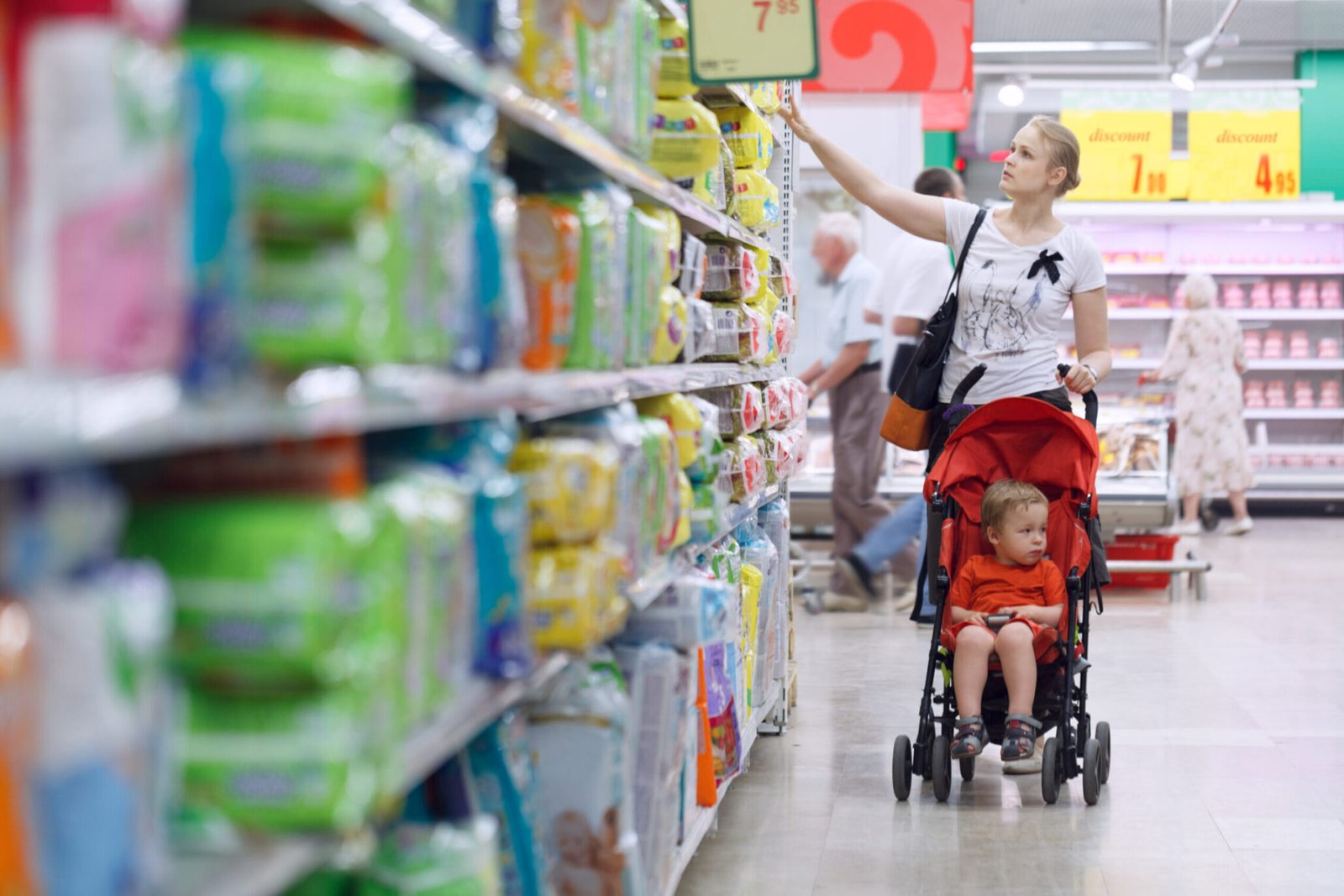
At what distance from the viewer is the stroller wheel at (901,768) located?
11.9ft

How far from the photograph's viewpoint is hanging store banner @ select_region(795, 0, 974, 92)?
24.0 ft

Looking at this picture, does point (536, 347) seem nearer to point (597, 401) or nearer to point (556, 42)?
point (597, 401)

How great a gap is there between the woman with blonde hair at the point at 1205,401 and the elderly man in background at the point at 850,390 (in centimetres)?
392

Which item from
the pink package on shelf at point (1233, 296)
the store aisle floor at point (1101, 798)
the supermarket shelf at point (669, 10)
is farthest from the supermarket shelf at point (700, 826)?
the pink package on shelf at point (1233, 296)

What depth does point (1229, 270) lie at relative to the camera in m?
11.8

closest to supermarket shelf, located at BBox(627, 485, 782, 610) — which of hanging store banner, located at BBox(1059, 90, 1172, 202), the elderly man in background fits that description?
the elderly man in background

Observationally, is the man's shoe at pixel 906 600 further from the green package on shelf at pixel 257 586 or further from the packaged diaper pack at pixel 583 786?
the green package on shelf at pixel 257 586

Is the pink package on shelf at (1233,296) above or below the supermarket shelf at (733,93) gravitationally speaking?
below

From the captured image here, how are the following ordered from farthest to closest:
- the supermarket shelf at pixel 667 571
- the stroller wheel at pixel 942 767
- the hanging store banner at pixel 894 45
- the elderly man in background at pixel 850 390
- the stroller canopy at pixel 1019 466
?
the hanging store banner at pixel 894 45 < the elderly man in background at pixel 850 390 < the stroller canopy at pixel 1019 466 < the stroller wheel at pixel 942 767 < the supermarket shelf at pixel 667 571

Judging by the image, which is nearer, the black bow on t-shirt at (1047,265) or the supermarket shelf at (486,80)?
the supermarket shelf at (486,80)

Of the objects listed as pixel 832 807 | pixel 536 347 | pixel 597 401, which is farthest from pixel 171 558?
pixel 832 807

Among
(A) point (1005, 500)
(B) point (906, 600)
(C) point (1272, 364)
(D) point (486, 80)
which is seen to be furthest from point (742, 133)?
(C) point (1272, 364)

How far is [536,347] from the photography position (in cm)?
195

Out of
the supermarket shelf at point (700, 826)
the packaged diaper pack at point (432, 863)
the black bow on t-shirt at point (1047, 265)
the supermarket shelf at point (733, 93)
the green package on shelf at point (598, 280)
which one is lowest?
the supermarket shelf at point (700, 826)
